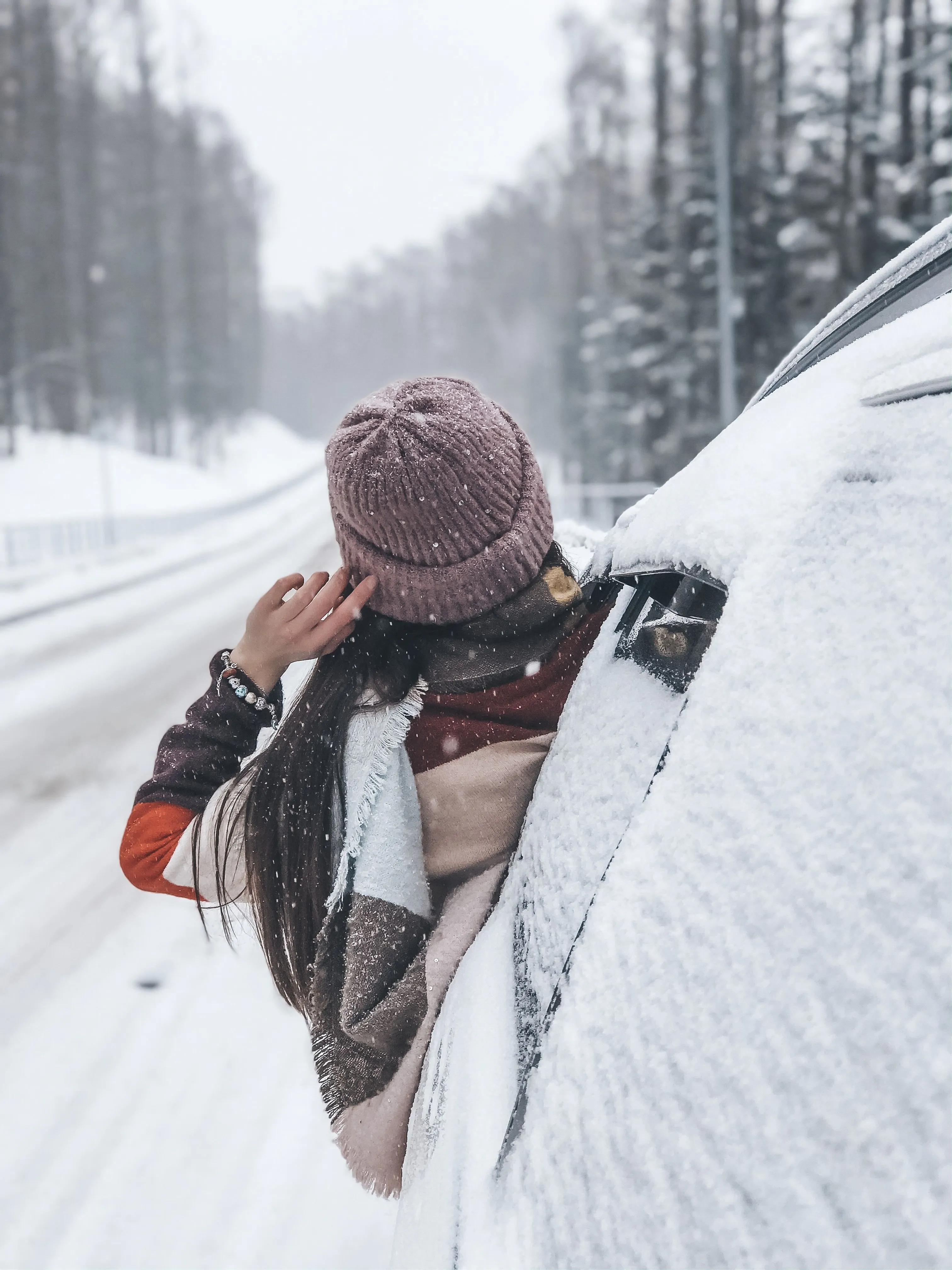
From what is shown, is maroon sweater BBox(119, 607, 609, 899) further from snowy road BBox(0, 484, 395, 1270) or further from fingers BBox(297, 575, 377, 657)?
snowy road BBox(0, 484, 395, 1270)

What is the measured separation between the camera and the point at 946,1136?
1.57 feet

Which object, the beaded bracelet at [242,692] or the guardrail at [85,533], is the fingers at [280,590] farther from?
the guardrail at [85,533]

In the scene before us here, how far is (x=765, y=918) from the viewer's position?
63 centimetres

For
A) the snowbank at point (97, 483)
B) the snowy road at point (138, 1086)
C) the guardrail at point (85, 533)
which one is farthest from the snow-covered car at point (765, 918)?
the snowbank at point (97, 483)

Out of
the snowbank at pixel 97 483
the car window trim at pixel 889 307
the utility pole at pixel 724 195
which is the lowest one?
the snowbank at pixel 97 483

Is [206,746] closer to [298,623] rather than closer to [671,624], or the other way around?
[298,623]

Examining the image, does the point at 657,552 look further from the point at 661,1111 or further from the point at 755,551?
the point at 661,1111

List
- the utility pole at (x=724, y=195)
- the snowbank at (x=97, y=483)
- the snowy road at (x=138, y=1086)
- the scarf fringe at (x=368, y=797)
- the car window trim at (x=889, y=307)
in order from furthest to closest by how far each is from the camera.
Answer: the snowbank at (x=97, y=483)
the utility pole at (x=724, y=195)
the snowy road at (x=138, y=1086)
the scarf fringe at (x=368, y=797)
the car window trim at (x=889, y=307)

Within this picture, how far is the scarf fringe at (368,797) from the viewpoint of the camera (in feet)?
4.04

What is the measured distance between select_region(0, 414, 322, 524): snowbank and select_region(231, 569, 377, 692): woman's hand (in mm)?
22992

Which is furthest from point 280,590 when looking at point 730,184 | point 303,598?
point 730,184

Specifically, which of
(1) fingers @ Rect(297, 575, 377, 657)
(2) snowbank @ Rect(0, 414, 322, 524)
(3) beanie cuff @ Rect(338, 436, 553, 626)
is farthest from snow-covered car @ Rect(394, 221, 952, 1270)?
(2) snowbank @ Rect(0, 414, 322, 524)

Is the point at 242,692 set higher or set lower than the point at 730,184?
lower

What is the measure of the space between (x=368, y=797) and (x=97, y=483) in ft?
109
